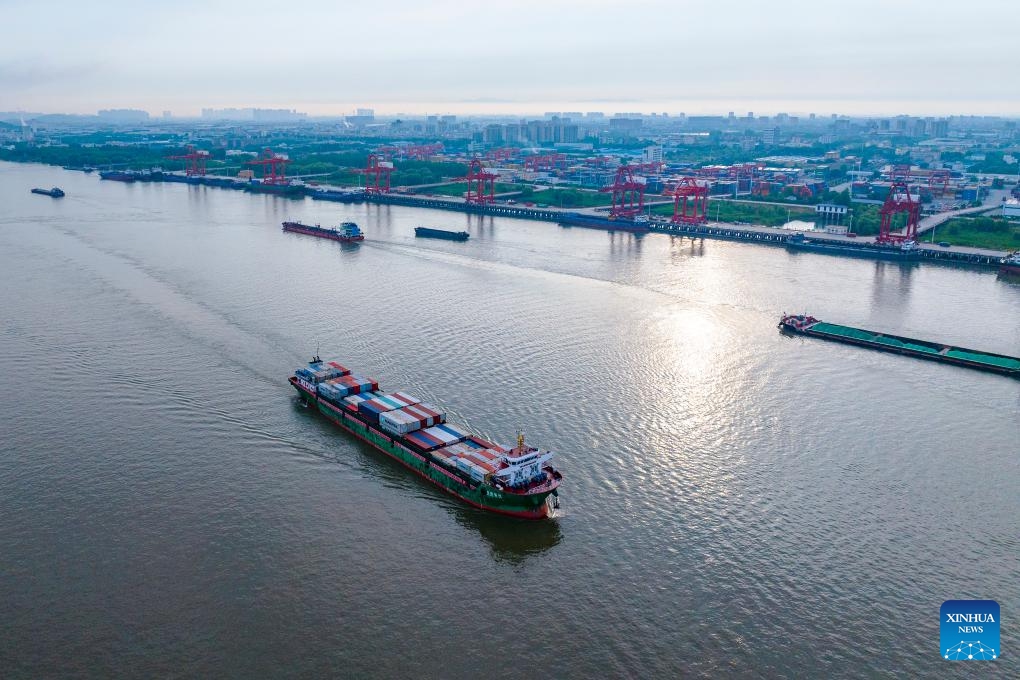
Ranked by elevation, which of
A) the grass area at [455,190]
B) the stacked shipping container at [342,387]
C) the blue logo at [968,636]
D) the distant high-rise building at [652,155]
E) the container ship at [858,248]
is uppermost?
the distant high-rise building at [652,155]

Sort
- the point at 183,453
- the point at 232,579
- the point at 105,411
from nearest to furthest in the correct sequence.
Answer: the point at 232,579 → the point at 183,453 → the point at 105,411

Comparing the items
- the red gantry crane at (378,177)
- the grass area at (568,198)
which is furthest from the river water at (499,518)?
the red gantry crane at (378,177)

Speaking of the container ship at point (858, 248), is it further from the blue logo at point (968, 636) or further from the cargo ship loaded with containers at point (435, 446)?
the blue logo at point (968, 636)

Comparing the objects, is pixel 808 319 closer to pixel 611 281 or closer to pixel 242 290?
pixel 611 281

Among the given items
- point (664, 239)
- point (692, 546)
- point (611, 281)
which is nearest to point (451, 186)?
point (664, 239)

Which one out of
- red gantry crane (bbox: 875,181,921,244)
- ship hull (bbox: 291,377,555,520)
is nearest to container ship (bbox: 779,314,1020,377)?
ship hull (bbox: 291,377,555,520)
